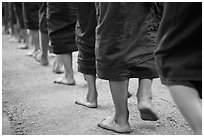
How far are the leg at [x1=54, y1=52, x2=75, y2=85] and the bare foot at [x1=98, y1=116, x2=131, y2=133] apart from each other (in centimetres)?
84

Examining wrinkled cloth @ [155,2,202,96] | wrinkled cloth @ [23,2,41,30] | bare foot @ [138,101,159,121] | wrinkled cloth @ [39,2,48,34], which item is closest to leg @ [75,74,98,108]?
bare foot @ [138,101,159,121]

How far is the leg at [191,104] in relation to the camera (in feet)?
3.42

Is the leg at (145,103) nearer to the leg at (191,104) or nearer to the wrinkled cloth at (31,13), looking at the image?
the leg at (191,104)

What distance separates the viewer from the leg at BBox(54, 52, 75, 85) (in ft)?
8.30

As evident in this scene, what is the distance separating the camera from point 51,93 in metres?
2.40

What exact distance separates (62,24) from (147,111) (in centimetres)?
99

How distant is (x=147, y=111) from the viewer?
1669 mm

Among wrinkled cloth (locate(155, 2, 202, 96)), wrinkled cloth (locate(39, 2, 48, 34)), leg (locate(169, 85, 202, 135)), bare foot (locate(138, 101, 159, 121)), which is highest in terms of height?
wrinkled cloth (locate(155, 2, 202, 96))

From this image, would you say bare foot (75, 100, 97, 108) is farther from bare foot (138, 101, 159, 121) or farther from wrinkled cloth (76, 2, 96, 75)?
bare foot (138, 101, 159, 121)

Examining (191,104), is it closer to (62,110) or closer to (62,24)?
(62,110)

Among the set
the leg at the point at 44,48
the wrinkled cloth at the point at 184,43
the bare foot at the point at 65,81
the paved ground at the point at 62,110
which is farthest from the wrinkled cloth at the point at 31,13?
the wrinkled cloth at the point at 184,43

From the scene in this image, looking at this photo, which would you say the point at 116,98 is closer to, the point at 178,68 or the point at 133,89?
the point at 178,68

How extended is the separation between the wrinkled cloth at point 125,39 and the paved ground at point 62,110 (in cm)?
28

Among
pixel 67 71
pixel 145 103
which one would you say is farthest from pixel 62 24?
pixel 145 103
